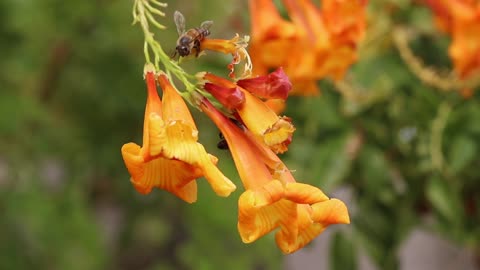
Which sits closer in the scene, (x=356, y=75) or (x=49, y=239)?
(x=356, y=75)

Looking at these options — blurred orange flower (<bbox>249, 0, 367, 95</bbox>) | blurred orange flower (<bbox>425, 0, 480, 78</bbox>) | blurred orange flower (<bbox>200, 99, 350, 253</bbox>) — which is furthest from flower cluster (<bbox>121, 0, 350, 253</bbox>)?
blurred orange flower (<bbox>425, 0, 480, 78</bbox>)

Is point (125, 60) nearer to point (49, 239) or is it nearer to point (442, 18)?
point (49, 239)

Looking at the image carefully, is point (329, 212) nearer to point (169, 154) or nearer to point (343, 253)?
point (169, 154)

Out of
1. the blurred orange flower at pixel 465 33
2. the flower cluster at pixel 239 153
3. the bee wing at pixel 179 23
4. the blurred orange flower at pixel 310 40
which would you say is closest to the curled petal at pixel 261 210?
the flower cluster at pixel 239 153

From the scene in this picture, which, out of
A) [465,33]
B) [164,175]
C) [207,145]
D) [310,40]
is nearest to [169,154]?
[164,175]

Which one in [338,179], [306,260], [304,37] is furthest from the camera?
[306,260]

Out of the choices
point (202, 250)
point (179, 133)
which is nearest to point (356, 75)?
point (202, 250)
